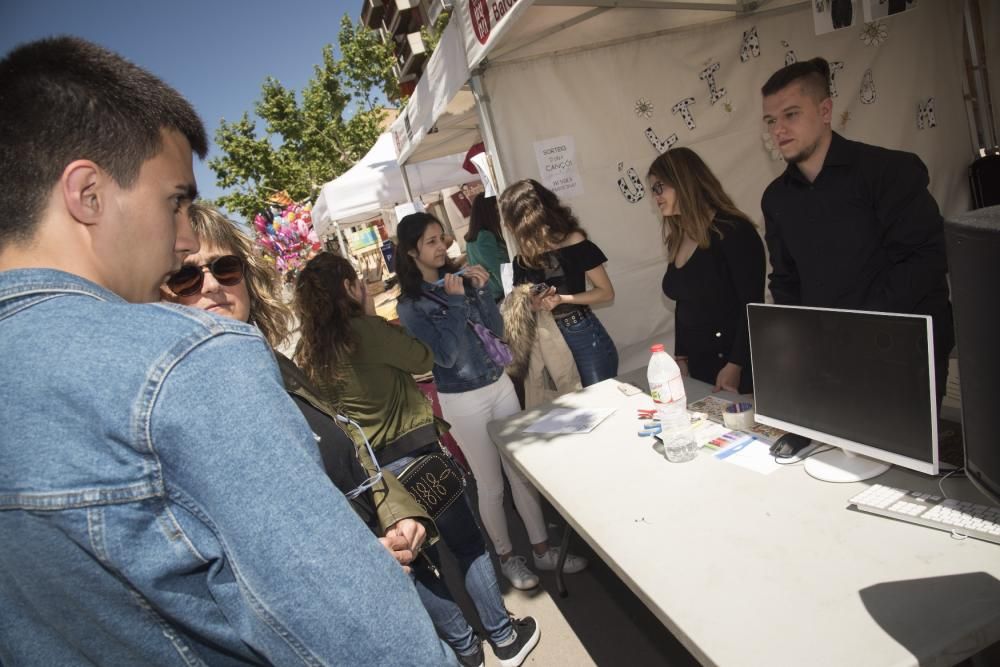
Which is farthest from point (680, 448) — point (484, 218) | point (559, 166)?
point (484, 218)

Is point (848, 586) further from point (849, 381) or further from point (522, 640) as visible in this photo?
point (522, 640)

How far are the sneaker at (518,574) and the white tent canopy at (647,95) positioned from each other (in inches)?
64.8

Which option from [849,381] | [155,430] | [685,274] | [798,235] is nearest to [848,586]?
[849,381]

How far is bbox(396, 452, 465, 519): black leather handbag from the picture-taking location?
6.37 ft

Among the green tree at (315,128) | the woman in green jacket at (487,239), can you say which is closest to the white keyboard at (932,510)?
the woman in green jacket at (487,239)

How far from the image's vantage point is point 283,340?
79.6 inches

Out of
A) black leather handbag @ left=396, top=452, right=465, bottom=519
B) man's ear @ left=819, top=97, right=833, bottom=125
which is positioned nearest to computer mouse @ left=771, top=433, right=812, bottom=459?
black leather handbag @ left=396, top=452, right=465, bottom=519

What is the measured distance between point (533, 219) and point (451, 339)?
980 millimetres

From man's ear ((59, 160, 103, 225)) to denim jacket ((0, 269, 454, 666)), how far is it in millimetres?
88

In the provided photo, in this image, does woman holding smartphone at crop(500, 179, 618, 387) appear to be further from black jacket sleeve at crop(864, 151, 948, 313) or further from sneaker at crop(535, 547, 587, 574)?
black jacket sleeve at crop(864, 151, 948, 313)

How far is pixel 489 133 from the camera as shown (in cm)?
338

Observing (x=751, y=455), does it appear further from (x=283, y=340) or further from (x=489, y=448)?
(x=283, y=340)

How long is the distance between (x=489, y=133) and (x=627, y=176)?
1073 millimetres

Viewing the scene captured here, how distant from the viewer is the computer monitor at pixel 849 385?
140cm
